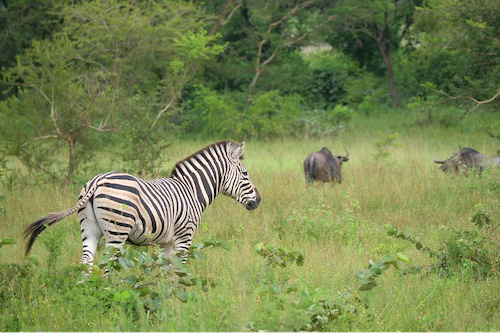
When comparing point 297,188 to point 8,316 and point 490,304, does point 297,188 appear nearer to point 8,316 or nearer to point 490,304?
point 490,304

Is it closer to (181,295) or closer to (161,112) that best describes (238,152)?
(181,295)

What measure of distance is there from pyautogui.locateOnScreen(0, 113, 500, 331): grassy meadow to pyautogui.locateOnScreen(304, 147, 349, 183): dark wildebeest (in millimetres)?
236

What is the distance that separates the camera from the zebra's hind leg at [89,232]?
6.02 m

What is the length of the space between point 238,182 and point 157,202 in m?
1.23

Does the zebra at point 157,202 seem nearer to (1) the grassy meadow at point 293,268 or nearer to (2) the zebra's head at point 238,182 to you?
(2) the zebra's head at point 238,182

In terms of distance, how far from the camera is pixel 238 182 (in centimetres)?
725

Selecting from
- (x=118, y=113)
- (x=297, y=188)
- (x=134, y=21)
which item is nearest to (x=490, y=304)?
(x=297, y=188)

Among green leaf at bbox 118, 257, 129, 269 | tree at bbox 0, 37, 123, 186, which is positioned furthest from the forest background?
green leaf at bbox 118, 257, 129, 269

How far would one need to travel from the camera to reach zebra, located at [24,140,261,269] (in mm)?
5910

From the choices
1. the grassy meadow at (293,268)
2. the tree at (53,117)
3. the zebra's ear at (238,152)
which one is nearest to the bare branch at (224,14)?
the grassy meadow at (293,268)

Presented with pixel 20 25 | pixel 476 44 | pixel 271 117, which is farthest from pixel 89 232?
pixel 20 25

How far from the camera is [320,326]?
15.4 feet

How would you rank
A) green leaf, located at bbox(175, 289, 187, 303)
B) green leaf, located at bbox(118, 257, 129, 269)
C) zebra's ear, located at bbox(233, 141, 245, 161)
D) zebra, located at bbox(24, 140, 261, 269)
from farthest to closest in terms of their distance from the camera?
1. zebra's ear, located at bbox(233, 141, 245, 161)
2. zebra, located at bbox(24, 140, 261, 269)
3. green leaf, located at bbox(118, 257, 129, 269)
4. green leaf, located at bbox(175, 289, 187, 303)

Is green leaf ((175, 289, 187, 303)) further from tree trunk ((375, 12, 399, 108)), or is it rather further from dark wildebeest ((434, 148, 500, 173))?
tree trunk ((375, 12, 399, 108))
